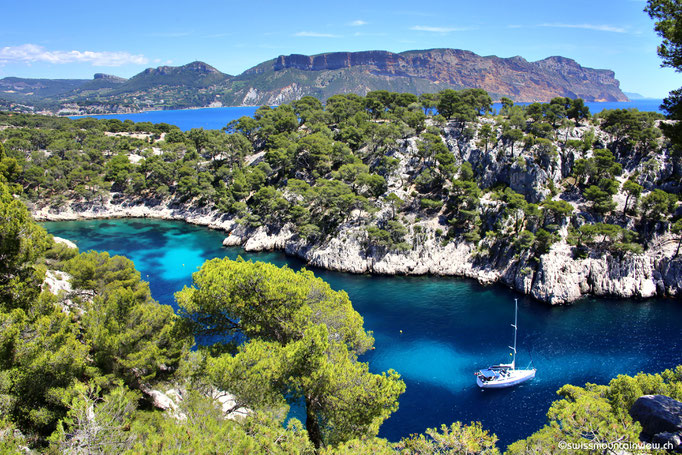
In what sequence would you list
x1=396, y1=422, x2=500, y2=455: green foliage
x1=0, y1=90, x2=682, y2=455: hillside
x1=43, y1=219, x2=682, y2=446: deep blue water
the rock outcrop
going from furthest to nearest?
x1=43, y1=219, x2=682, y2=446: deep blue water, x1=0, y1=90, x2=682, y2=455: hillside, x1=396, y1=422, x2=500, y2=455: green foliage, the rock outcrop

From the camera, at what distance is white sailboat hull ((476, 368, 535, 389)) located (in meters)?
27.4

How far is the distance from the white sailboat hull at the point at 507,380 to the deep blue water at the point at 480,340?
48 centimetres

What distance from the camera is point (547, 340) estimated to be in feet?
111

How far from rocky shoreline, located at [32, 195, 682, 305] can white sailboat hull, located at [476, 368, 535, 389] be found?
15.4 m

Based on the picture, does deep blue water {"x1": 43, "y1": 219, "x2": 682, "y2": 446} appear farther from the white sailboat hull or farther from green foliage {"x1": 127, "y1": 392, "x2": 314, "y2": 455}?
green foliage {"x1": 127, "y1": 392, "x2": 314, "y2": 455}

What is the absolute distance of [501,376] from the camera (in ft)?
91.2

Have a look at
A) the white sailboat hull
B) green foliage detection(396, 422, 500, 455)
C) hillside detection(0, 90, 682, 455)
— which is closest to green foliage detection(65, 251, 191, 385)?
hillside detection(0, 90, 682, 455)

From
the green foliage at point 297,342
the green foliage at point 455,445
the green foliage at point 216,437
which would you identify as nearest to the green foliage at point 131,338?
the green foliage at point 297,342

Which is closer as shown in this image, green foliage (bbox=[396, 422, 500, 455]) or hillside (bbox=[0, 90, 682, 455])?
green foliage (bbox=[396, 422, 500, 455])

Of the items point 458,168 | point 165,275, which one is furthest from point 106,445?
point 458,168

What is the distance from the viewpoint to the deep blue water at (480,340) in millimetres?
25719

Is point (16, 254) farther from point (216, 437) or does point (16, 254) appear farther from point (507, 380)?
point (507, 380)

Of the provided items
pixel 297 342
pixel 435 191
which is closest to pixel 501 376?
pixel 297 342

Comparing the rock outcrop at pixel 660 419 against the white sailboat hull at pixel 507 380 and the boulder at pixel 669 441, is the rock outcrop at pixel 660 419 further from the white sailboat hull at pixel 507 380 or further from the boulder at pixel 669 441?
the white sailboat hull at pixel 507 380
